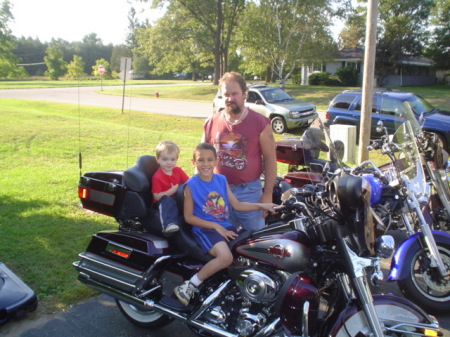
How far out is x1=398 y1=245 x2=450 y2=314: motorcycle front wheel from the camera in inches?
141

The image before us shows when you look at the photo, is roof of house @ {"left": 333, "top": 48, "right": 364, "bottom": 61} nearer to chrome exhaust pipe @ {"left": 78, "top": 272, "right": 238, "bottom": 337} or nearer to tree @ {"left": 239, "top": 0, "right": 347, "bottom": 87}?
tree @ {"left": 239, "top": 0, "right": 347, "bottom": 87}

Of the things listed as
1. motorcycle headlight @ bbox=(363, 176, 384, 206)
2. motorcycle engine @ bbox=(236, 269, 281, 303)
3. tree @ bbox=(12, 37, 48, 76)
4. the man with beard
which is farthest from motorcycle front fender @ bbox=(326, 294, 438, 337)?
tree @ bbox=(12, 37, 48, 76)

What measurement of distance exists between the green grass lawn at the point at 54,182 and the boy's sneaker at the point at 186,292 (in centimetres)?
143

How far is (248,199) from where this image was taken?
3707 millimetres

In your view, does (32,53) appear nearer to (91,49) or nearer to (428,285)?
(91,49)

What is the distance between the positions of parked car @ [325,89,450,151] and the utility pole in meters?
1.97

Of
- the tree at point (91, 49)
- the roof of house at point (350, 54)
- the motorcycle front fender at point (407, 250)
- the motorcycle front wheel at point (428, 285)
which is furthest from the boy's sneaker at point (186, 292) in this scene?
the tree at point (91, 49)

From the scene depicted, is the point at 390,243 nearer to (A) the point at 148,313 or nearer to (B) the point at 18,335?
(A) the point at 148,313

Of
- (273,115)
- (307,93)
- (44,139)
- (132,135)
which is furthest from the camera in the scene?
(307,93)

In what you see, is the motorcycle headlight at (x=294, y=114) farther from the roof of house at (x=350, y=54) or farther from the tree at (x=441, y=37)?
the tree at (x=441, y=37)

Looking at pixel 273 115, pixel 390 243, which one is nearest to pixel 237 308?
pixel 390 243

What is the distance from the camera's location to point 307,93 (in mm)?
30484

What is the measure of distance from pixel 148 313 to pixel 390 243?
6.63 feet

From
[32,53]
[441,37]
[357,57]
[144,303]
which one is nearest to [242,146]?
[144,303]
